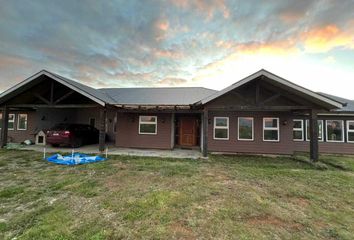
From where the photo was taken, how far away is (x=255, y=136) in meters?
10.7

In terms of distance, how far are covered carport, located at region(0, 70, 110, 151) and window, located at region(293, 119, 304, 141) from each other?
11.3 metres

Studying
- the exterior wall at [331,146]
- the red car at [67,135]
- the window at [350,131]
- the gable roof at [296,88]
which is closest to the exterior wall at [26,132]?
the red car at [67,135]

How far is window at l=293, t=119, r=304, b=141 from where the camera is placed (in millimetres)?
11391

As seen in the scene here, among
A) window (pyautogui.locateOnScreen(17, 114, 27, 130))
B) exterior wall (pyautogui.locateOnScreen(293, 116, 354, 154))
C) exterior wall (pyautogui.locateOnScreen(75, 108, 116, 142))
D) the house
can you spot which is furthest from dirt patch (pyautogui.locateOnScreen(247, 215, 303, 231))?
window (pyautogui.locateOnScreen(17, 114, 27, 130))

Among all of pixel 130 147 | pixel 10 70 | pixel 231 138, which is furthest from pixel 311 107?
pixel 10 70

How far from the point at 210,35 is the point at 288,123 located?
22.4 ft

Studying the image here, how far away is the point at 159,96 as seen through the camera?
1309cm

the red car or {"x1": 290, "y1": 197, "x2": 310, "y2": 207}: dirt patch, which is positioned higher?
the red car

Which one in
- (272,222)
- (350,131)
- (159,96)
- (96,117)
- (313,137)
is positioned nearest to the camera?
(272,222)

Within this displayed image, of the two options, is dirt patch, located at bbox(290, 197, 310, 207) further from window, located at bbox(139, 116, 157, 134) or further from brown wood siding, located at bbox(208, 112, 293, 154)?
window, located at bbox(139, 116, 157, 134)

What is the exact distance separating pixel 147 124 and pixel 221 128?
466cm

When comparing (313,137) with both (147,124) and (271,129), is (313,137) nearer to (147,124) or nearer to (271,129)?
(271,129)

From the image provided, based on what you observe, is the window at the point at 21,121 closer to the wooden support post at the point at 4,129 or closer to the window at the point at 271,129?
the wooden support post at the point at 4,129

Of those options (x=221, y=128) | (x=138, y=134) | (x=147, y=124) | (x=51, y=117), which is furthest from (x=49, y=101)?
(x=221, y=128)
